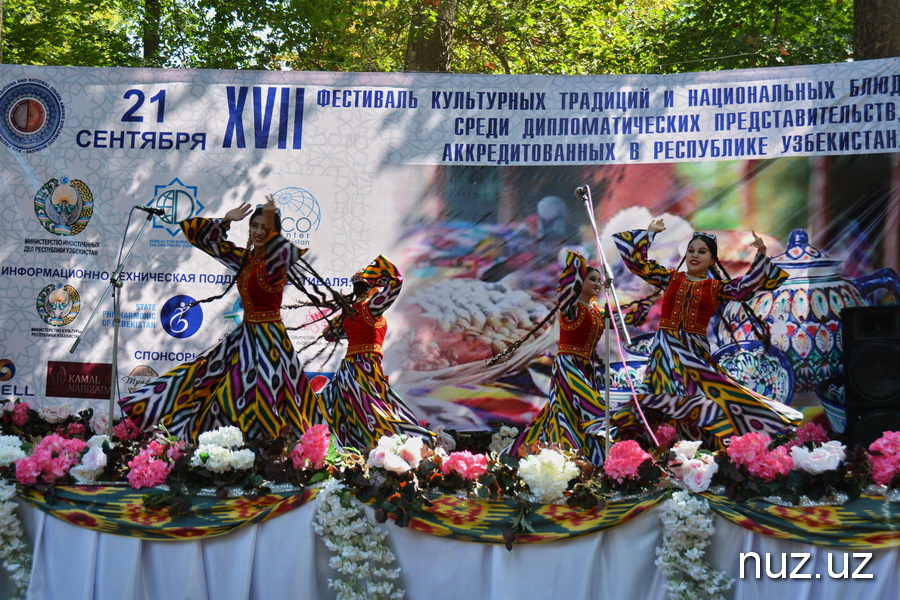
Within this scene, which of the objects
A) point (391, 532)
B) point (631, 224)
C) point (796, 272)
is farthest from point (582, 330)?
point (391, 532)

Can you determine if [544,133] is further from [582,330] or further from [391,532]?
[391,532]

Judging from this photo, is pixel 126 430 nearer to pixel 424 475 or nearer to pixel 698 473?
pixel 424 475

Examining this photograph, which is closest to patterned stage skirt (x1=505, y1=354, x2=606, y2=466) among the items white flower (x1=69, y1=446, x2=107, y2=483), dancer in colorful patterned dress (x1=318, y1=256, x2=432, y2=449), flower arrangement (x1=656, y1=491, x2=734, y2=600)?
dancer in colorful patterned dress (x1=318, y1=256, x2=432, y2=449)

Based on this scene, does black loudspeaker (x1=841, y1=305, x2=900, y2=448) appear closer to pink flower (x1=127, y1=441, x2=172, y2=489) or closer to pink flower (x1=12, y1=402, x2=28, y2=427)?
pink flower (x1=127, y1=441, x2=172, y2=489)

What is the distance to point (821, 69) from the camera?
6.33 metres

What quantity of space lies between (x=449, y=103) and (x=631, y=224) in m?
1.54

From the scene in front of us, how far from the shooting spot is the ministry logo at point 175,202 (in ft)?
22.1

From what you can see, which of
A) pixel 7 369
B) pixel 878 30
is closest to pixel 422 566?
pixel 7 369

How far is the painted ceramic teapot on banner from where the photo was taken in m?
6.20

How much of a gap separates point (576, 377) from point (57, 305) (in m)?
3.71

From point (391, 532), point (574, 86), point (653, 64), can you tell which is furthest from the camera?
point (653, 64)

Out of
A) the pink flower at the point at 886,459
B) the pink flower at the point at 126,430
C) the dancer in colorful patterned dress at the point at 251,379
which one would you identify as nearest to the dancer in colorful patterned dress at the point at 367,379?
the dancer in colorful patterned dress at the point at 251,379

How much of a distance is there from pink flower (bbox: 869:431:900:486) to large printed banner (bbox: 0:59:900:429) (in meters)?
2.98

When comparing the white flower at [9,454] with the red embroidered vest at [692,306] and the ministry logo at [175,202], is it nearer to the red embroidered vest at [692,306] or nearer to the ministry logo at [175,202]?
the ministry logo at [175,202]
